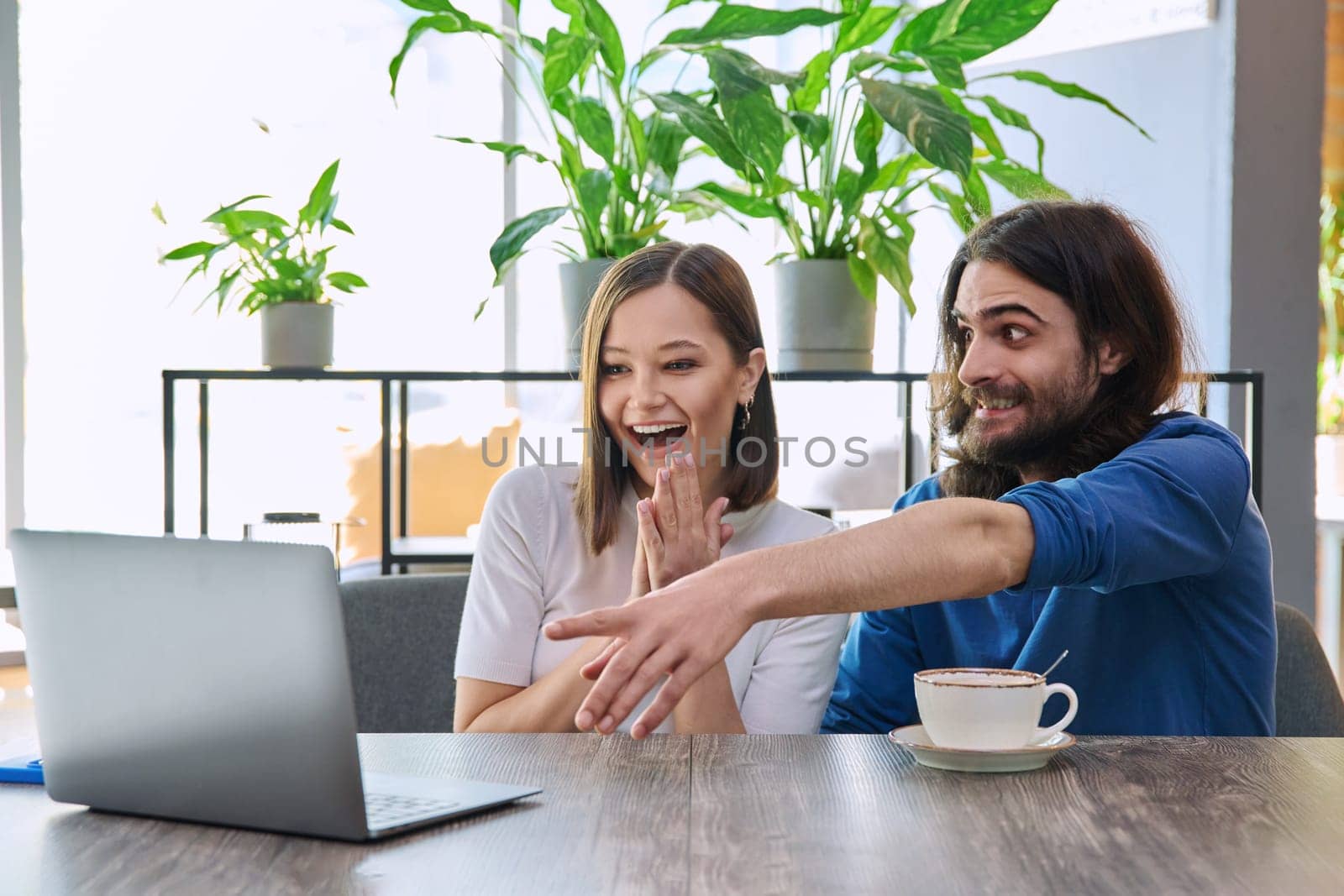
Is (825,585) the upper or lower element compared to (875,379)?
lower

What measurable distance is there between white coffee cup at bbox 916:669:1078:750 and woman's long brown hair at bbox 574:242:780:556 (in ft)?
2.31

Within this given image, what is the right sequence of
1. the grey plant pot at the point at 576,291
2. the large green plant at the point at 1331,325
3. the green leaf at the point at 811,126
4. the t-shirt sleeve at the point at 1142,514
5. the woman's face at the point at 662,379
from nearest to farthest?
the t-shirt sleeve at the point at 1142,514 < the woman's face at the point at 662,379 < the green leaf at the point at 811,126 < the grey plant pot at the point at 576,291 < the large green plant at the point at 1331,325

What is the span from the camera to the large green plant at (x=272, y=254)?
2.17m

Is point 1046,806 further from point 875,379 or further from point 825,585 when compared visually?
point 875,379

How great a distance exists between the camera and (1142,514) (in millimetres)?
1139

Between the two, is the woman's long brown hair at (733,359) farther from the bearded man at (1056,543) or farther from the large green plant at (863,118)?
the large green plant at (863,118)

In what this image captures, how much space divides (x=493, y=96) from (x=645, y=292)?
3.92m

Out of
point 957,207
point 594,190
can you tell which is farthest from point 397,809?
point 957,207

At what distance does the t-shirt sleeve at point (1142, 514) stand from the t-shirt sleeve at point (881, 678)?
1.22 ft

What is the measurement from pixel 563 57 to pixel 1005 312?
88 centimetres

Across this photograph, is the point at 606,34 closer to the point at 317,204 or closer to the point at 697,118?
the point at 697,118

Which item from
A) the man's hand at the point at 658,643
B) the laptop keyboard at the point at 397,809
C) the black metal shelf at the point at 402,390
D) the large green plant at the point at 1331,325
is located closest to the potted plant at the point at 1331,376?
the large green plant at the point at 1331,325

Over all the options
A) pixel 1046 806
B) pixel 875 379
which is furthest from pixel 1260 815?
pixel 875 379

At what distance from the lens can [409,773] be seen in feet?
3.35
